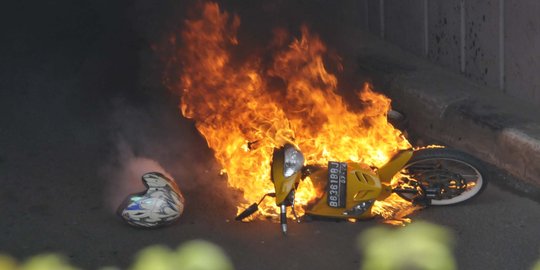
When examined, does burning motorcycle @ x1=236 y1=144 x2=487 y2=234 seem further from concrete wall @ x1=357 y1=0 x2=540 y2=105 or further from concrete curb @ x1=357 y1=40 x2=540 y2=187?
concrete wall @ x1=357 y1=0 x2=540 y2=105

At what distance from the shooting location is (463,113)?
731 centimetres

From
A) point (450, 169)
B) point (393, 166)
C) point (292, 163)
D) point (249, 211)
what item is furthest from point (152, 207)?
point (450, 169)

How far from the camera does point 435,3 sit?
8781mm

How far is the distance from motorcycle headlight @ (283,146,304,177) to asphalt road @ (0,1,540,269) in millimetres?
557

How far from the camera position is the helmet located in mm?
5672

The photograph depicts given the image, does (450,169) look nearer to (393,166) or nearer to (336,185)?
(393,166)

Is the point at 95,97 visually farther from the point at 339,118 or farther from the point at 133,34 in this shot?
the point at 339,118

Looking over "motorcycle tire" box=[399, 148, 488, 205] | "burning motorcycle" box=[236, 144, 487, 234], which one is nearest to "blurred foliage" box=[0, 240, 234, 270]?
"burning motorcycle" box=[236, 144, 487, 234]

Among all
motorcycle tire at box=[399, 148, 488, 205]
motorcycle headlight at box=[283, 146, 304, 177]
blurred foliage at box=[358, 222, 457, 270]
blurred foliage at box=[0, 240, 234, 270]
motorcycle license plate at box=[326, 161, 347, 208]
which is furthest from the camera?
motorcycle tire at box=[399, 148, 488, 205]

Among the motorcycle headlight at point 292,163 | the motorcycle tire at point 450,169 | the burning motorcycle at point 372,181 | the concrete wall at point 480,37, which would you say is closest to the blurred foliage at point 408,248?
the burning motorcycle at point 372,181

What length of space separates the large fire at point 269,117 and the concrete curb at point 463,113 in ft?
3.41

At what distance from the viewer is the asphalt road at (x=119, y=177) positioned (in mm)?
5488

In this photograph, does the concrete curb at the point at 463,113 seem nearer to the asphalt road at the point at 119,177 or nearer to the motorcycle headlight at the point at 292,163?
the asphalt road at the point at 119,177

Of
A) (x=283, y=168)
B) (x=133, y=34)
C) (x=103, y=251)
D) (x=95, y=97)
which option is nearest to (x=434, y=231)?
(x=283, y=168)
